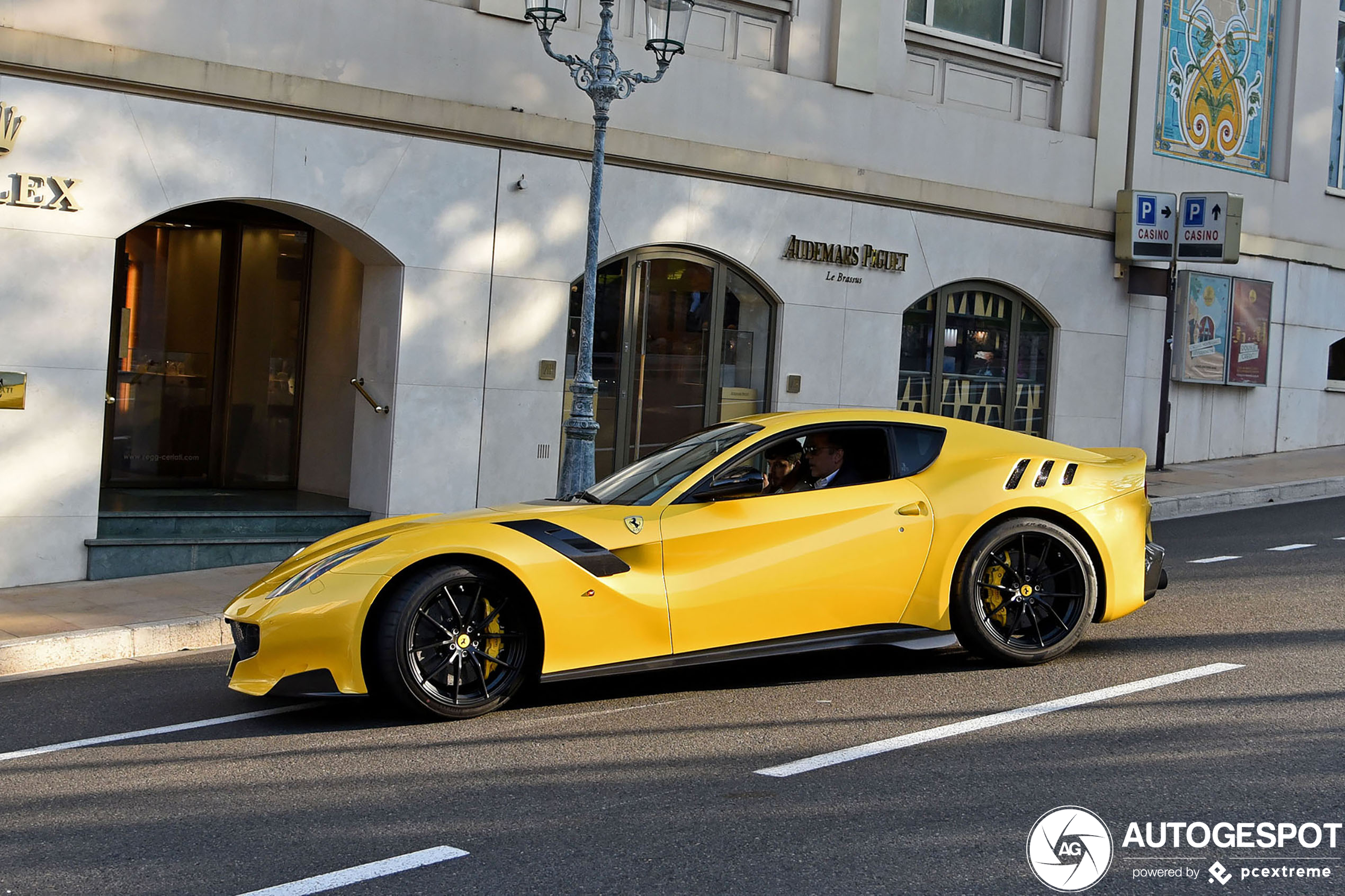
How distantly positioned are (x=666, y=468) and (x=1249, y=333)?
48.8 ft

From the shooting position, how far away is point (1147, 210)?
17797mm

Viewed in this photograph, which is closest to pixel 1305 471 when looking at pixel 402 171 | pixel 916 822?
pixel 402 171

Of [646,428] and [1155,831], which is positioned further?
[646,428]

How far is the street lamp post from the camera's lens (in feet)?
34.3

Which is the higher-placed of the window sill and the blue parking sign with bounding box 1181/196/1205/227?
the window sill

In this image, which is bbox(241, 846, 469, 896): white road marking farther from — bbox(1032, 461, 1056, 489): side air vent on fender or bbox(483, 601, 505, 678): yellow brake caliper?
bbox(1032, 461, 1056, 489): side air vent on fender

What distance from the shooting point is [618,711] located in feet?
20.5

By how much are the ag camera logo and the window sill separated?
43.0ft

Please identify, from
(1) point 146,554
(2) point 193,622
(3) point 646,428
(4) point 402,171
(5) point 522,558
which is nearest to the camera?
(5) point 522,558

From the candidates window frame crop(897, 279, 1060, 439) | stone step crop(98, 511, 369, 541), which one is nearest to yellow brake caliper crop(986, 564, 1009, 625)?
stone step crop(98, 511, 369, 541)

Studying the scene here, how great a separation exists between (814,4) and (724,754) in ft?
38.4

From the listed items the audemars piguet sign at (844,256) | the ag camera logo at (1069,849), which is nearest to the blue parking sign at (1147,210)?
the audemars piguet sign at (844,256)

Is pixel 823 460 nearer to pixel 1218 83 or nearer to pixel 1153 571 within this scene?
pixel 1153 571

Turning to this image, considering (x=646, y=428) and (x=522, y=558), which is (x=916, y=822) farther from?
(x=646, y=428)
